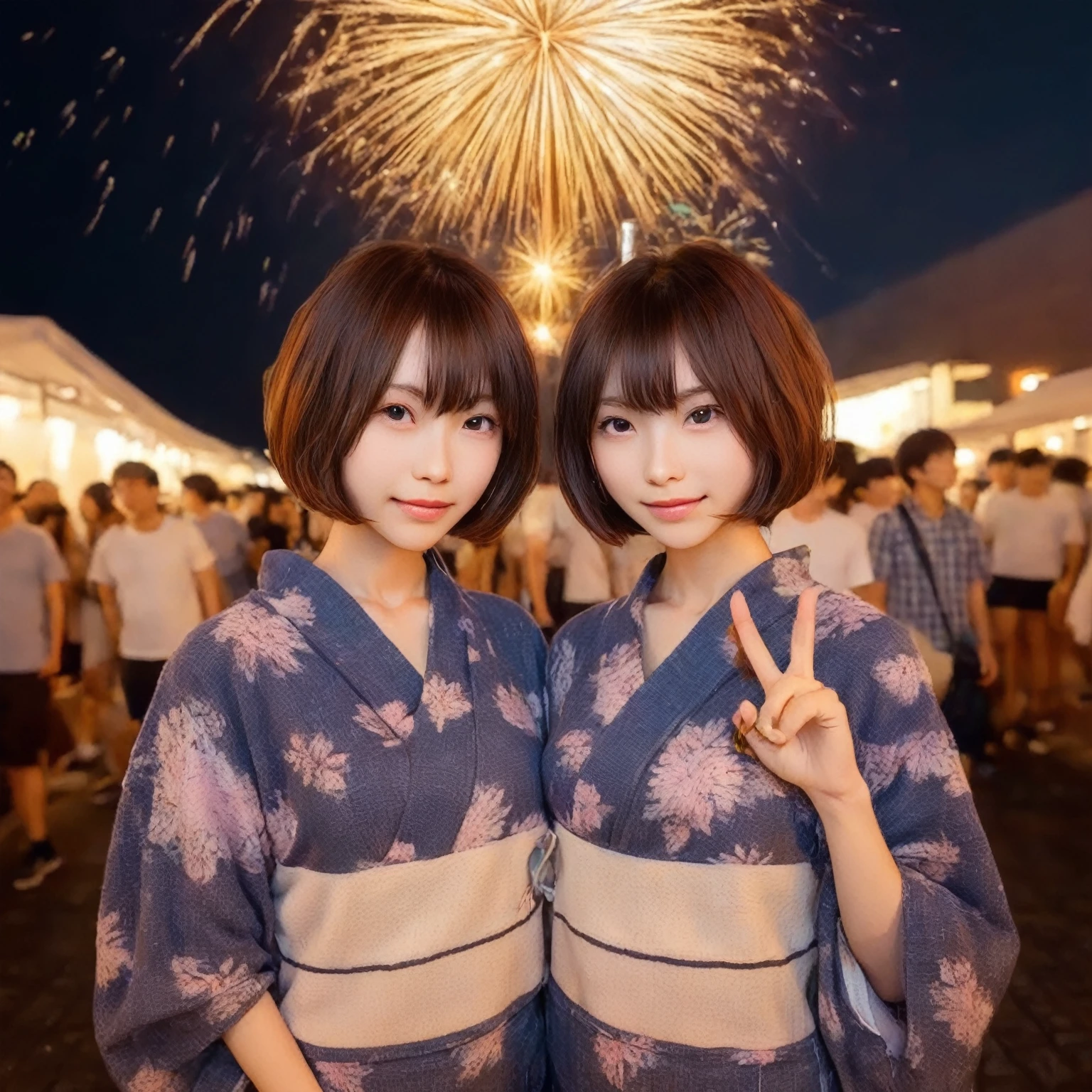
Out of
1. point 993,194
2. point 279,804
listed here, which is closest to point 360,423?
point 279,804

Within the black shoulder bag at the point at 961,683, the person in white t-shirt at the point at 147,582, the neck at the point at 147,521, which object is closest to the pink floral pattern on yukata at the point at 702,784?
the black shoulder bag at the point at 961,683

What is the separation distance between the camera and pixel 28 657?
3.29m

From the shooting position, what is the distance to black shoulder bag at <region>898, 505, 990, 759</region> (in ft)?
10.8

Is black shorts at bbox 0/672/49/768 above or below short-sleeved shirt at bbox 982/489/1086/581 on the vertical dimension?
below

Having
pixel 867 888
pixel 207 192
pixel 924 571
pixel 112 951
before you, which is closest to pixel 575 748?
pixel 867 888

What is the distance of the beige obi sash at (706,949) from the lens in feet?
3.44

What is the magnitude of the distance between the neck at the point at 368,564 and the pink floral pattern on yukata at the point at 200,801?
0.96ft

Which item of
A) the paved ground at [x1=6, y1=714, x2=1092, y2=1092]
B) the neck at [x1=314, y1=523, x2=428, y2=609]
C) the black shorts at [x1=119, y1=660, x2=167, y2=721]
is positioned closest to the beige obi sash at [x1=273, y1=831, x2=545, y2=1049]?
the neck at [x1=314, y1=523, x2=428, y2=609]

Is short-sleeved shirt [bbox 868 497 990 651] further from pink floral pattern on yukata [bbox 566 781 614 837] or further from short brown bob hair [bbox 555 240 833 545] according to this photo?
pink floral pattern on yukata [bbox 566 781 614 837]

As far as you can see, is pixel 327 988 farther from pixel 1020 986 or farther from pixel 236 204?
pixel 236 204

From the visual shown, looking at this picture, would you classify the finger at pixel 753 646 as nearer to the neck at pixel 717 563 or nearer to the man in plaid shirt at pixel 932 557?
the neck at pixel 717 563

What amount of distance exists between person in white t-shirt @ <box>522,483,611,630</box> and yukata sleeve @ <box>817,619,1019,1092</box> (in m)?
2.93

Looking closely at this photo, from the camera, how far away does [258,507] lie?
5098 millimetres

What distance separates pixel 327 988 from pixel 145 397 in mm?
4143
